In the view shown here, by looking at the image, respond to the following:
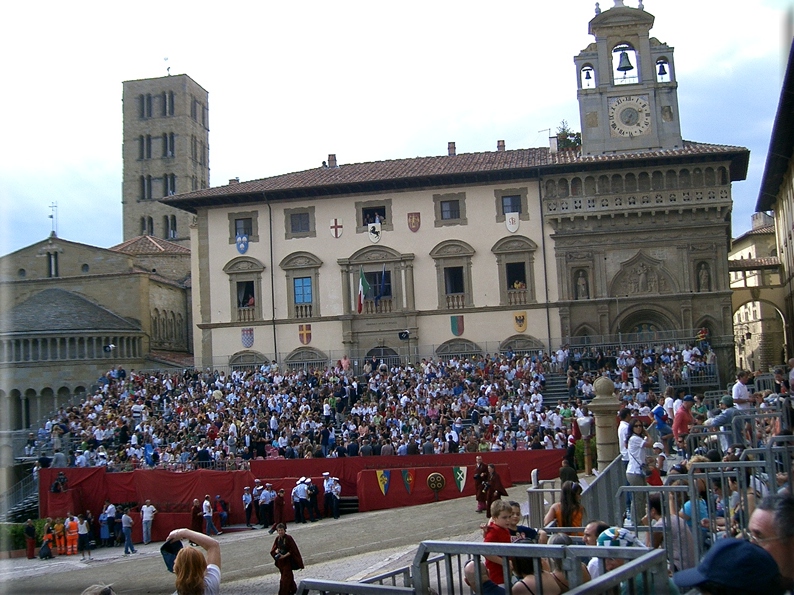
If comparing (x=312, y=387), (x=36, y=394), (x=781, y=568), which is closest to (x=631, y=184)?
(x=312, y=387)

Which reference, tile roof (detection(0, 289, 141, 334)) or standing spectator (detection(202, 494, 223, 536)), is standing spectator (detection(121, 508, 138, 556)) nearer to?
standing spectator (detection(202, 494, 223, 536))

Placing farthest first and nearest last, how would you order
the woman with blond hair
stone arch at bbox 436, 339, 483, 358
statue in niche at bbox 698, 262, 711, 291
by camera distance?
stone arch at bbox 436, 339, 483, 358, statue in niche at bbox 698, 262, 711, 291, the woman with blond hair

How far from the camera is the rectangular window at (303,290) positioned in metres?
42.0

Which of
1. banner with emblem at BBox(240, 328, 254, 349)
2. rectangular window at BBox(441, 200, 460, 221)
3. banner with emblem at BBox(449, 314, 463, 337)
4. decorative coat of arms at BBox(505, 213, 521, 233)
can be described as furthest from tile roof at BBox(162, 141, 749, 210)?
banner with emblem at BBox(240, 328, 254, 349)

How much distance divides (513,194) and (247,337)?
14163 millimetres

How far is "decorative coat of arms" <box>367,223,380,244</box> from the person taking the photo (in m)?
41.5

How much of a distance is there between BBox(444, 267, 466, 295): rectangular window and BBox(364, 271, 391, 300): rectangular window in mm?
2661

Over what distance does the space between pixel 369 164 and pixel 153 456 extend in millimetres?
19228

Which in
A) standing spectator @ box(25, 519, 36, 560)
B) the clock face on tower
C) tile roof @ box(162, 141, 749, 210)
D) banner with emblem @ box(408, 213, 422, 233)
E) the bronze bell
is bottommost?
standing spectator @ box(25, 519, 36, 560)

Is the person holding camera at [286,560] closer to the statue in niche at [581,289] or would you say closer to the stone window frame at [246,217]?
the statue in niche at [581,289]

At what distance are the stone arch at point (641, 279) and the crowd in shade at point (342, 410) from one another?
11.6 feet

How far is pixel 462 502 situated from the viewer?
80.8ft

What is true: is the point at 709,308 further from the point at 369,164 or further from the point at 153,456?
the point at 153,456

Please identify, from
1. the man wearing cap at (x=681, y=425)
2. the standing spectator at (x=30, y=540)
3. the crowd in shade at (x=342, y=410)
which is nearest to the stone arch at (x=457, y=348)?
the crowd in shade at (x=342, y=410)
